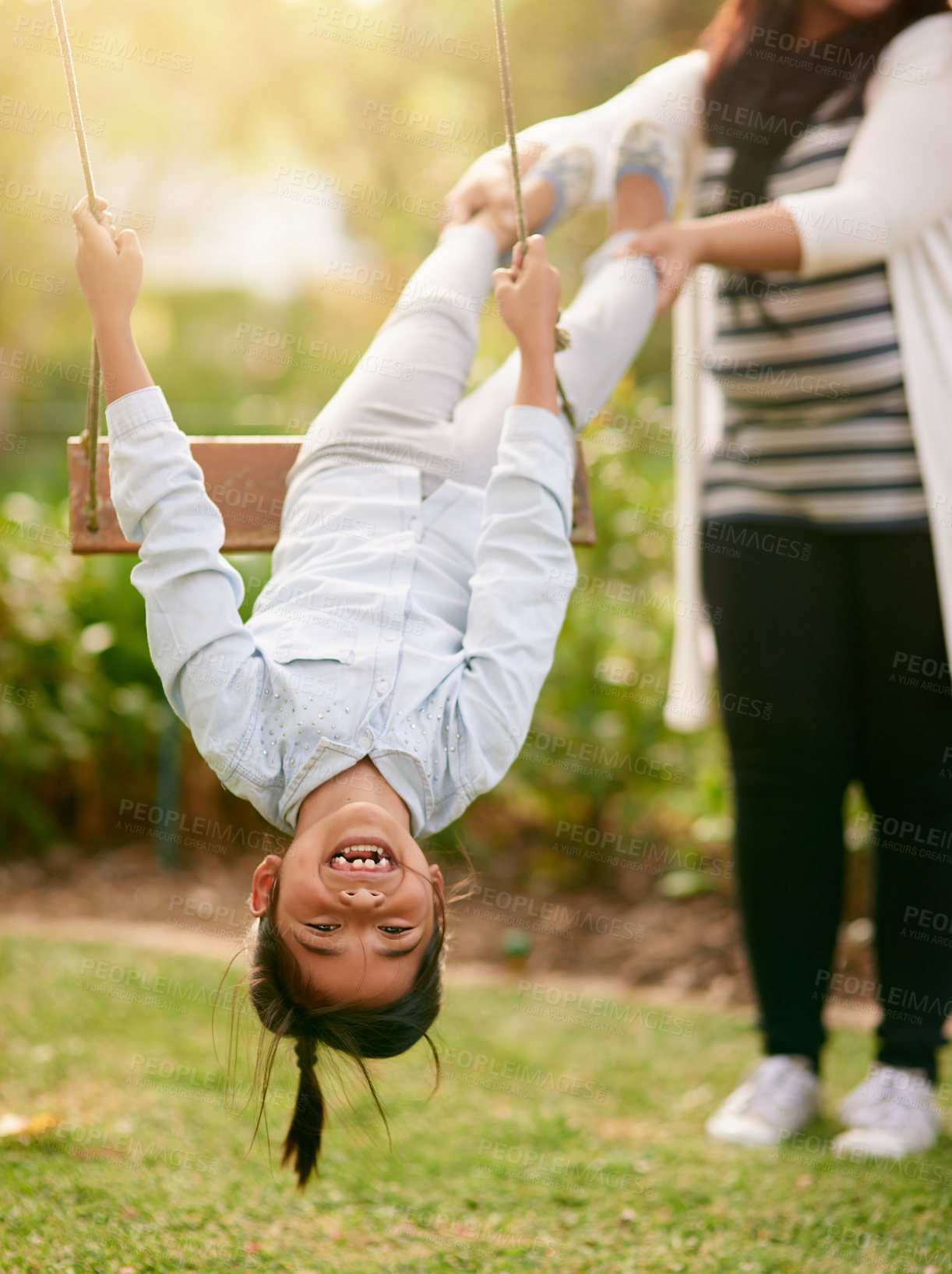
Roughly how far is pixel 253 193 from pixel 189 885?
919 centimetres

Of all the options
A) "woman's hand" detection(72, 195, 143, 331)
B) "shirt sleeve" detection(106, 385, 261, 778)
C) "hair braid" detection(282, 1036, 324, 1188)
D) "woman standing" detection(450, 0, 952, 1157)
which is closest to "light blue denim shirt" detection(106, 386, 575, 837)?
"shirt sleeve" detection(106, 385, 261, 778)

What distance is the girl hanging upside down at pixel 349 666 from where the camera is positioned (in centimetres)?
156

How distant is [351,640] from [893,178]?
3.67 feet

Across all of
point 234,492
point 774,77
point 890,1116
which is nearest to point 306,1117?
point 234,492

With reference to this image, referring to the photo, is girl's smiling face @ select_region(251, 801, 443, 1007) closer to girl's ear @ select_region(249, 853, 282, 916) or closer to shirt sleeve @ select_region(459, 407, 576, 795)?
girl's ear @ select_region(249, 853, 282, 916)

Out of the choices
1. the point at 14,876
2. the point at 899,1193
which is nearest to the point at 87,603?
the point at 14,876

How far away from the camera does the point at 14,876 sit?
3.82 meters

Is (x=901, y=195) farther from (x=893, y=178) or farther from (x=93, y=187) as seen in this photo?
(x=93, y=187)

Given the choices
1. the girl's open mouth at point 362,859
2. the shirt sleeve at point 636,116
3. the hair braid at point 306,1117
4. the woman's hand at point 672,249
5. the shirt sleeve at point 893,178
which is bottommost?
the hair braid at point 306,1117

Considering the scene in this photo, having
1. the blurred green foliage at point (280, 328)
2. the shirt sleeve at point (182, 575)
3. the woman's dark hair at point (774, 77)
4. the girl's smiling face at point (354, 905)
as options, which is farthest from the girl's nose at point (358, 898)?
the blurred green foliage at point (280, 328)

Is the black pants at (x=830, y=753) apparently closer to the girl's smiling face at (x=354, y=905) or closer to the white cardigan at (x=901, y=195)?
the white cardigan at (x=901, y=195)

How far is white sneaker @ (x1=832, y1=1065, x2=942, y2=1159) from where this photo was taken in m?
2.15

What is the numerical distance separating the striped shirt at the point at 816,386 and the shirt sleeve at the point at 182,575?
111 cm

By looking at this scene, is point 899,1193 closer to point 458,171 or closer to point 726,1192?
point 726,1192
